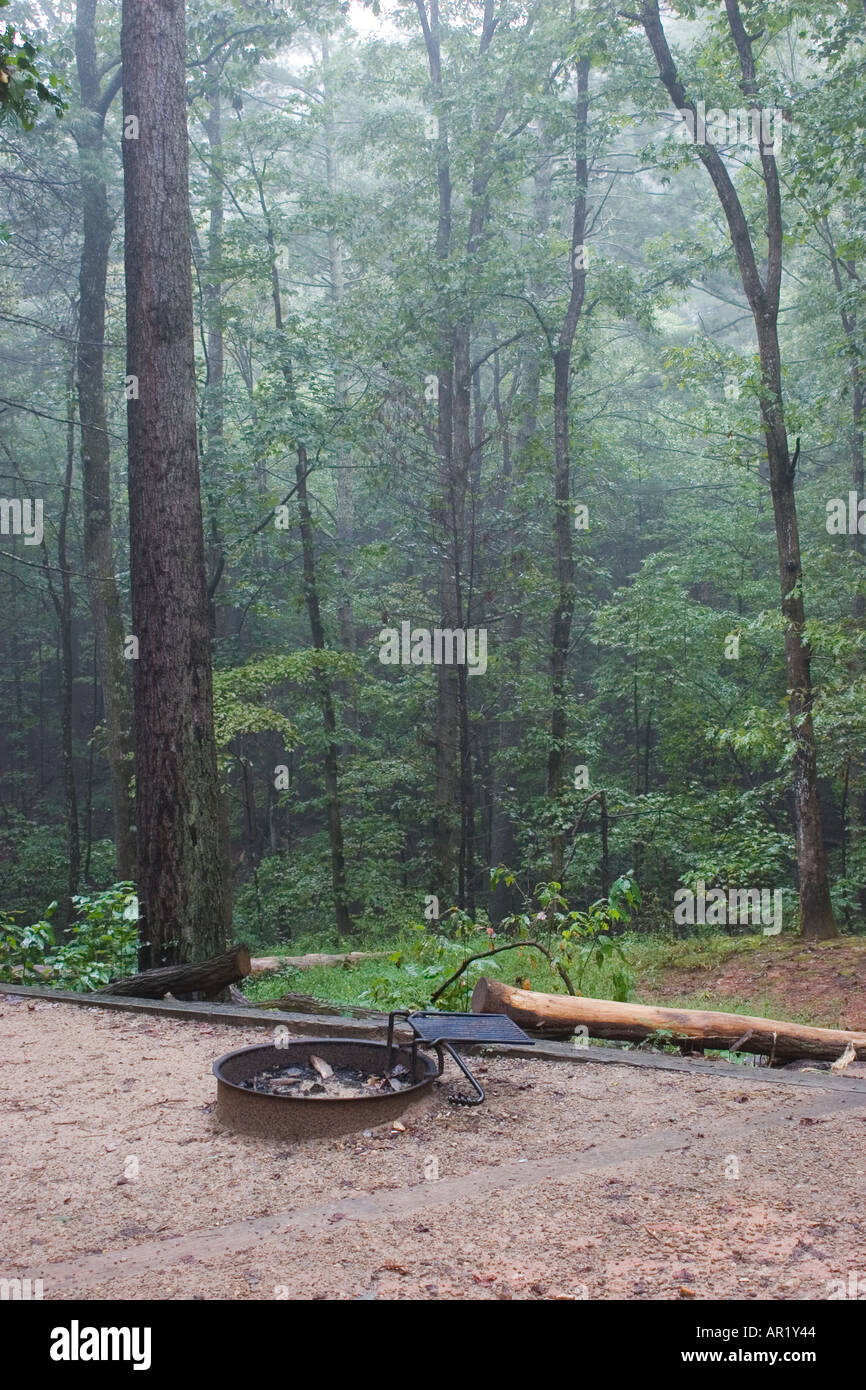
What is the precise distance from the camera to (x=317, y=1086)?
430cm

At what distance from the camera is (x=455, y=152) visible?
16.6 meters

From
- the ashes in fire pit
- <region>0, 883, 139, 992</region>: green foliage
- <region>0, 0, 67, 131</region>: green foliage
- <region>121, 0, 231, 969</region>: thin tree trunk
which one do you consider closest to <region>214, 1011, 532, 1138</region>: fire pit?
the ashes in fire pit

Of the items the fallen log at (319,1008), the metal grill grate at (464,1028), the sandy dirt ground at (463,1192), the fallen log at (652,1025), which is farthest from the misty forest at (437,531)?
the sandy dirt ground at (463,1192)

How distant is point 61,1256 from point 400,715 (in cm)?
1590

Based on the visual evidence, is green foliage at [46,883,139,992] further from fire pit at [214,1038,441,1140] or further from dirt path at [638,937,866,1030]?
dirt path at [638,937,866,1030]

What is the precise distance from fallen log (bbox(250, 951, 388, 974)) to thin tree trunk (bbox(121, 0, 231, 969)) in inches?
150

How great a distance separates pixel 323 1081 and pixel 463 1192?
3.79ft

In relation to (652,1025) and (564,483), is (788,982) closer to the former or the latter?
(652,1025)

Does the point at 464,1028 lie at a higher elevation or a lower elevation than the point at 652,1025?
higher

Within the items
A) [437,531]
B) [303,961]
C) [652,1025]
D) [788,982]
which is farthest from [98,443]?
[652,1025]

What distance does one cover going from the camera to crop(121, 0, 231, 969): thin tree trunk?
24.2ft

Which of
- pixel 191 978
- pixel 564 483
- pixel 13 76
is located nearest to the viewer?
pixel 13 76

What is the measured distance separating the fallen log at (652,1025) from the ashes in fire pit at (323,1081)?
3.22 feet

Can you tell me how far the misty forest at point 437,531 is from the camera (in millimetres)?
7797
